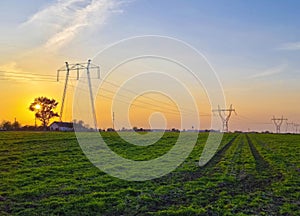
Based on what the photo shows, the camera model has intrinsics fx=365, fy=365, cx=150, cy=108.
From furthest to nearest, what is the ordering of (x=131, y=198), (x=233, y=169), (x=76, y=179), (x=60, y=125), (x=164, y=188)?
(x=60, y=125)
(x=233, y=169)
(x=76, y=179)
(x=164, y=188)
(x=131, y=198)

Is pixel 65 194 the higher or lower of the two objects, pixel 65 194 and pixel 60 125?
the lower

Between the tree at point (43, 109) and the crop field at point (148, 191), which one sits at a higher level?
the tree at point (43, 109)

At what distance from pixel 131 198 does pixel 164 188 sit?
9.34 feet

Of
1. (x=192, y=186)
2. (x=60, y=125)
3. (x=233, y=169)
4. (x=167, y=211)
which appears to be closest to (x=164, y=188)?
(x=192, y=186)

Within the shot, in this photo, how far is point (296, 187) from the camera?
1959 cm

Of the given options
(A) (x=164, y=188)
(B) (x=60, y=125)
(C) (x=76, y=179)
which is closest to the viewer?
(A) (x=164, y=188)

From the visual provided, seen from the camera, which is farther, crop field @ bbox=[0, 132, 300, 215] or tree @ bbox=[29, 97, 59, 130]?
tree @ bbox=[29, 97, 59, 130]

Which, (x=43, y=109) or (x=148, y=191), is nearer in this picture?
(x=148, y=191)

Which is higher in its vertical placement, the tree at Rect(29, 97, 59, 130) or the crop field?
the tree at Rect(29, 97, 59, 130)

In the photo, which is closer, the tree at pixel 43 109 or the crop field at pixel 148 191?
the crop field at pixel 148 191

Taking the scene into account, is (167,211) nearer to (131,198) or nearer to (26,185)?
(131,198)

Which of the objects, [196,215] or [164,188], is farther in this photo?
[164,188]

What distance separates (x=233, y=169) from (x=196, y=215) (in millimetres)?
13781

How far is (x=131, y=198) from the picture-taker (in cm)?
1628
